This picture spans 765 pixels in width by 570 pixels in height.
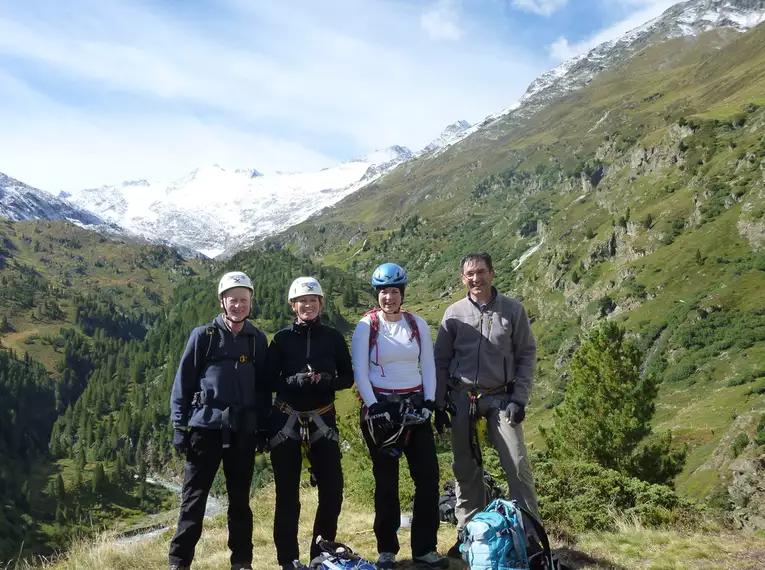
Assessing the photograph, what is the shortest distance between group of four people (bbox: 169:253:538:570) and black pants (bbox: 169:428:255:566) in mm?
16

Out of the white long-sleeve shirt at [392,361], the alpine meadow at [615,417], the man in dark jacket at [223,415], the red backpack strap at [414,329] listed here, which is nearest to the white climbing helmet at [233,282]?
the man in dark jacket at [223,415]

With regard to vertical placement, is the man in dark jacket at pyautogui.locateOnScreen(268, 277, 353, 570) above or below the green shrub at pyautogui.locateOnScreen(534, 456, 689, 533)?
above

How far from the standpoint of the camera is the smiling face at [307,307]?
25.4ft

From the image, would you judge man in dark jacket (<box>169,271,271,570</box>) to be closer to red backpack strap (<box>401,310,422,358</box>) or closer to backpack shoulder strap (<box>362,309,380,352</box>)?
backpack shoulder strap (<box>362,309,380,352</box>)

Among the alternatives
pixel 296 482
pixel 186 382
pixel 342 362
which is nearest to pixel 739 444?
pixel 342 362

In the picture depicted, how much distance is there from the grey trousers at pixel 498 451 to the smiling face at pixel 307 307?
2.34 meters

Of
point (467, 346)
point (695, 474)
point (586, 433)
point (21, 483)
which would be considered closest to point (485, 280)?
point (467, 346)

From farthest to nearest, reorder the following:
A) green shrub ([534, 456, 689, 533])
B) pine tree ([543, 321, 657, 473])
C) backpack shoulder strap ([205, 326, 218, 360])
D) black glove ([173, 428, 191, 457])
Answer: pine tree ([543, 321, 657, 473]) < green shrub ([534, 456, 689, 533]) < backpack shoulder strap ([205, 326, 218, 360]) < black glove ([173, 428, 191, 457])

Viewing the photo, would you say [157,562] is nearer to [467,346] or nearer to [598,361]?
[467,346]

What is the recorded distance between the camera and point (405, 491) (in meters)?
14.1

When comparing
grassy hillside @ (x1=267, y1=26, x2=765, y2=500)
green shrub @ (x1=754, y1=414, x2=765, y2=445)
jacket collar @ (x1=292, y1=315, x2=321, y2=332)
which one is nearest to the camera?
jacket collar @ (x1=292, y1=315, x2=321, y2=332)

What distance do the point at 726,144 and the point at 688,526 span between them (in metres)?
133

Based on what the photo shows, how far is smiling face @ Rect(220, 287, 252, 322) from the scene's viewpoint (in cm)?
778

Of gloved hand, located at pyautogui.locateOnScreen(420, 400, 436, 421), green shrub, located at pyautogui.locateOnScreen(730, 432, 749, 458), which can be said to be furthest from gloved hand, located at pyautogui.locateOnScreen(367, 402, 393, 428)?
green shrub, located at pyautogui.locateOnScreen(730, 432, 749, 458)
